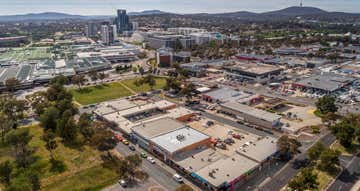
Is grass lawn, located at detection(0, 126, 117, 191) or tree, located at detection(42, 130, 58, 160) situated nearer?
grass lawn, located at detection(0, 126, 117, 191)

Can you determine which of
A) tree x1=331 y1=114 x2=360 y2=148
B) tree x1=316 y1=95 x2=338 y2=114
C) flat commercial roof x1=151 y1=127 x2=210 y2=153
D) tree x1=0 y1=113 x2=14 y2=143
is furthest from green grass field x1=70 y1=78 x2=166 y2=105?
tree x1=331 y1=114 x2=360 y2=148

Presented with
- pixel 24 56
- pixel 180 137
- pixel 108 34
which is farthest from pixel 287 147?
pixel 108 34

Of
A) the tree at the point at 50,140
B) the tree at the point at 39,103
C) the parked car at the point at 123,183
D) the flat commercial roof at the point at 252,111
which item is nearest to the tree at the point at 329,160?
the flat commercial roof at the point at 252,111

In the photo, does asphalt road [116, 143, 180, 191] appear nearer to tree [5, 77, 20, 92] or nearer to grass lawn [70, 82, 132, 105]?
grass lawn [70, 82, 132, 105]

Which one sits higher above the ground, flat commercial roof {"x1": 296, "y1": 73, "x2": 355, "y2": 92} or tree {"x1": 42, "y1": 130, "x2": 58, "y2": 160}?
flat commercial roof {"x1": 296, "y1": 73, "x2": 355, "y2": 92}

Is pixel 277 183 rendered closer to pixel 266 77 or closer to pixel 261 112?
pixel 261 112

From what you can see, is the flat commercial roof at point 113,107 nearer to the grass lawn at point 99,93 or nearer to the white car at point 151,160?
the grass lawn at point 99,93
